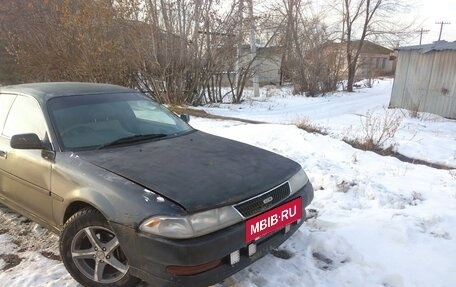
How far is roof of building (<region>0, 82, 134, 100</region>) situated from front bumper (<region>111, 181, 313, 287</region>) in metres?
1.67

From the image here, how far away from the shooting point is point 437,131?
986 cm

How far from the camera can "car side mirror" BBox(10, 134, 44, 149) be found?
299 centimetres

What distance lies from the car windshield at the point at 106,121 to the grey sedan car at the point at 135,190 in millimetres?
11

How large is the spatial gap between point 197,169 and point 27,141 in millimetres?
1401

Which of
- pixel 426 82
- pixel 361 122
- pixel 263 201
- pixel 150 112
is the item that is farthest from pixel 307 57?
pixel 263 201

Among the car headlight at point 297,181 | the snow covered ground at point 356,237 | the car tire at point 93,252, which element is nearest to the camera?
the car tire at point 93,252

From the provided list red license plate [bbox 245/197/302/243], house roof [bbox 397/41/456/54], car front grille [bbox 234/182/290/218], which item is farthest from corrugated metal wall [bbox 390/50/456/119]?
car front grille [bbox 234/182/290/218]

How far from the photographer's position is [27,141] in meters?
2.99

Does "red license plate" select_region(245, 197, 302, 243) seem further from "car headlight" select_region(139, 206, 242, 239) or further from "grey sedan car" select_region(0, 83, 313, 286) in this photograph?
"car headlight" select_region(139, 206, 242, 239)

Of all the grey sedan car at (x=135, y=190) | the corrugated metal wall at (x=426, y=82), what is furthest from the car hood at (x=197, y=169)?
the corrugated metal wall at (x=426, y=82)

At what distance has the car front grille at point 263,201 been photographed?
248 centimetres

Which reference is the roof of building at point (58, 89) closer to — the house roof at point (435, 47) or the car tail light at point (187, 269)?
the car tail light at point (187, 269)

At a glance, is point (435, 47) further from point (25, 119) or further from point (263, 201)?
point (25, 119)

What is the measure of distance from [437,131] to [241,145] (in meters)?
8.28
